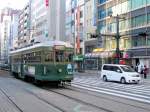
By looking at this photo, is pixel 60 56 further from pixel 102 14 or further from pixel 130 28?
pixel 102 14

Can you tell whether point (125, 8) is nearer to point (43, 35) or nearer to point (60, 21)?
point (60, 21)

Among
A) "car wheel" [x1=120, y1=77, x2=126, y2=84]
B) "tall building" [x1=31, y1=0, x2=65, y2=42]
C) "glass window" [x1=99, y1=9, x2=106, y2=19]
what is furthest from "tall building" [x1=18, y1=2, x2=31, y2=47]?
"car wheel" [x1=120, y1=77, x2=126, y2=84]

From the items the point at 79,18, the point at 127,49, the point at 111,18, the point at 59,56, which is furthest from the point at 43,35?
the point at 59,56

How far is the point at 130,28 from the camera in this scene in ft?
219

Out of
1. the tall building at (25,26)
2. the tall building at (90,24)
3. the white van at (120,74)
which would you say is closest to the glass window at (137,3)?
the tall building at (90,24)

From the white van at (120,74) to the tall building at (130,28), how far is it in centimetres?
1787

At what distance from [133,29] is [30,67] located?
36.5m

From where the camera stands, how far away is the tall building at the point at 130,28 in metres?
61.4

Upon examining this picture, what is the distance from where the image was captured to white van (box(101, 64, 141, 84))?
115 ft

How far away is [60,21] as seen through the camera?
117312 mm

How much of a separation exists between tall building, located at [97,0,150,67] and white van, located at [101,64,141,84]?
17869 millimetres

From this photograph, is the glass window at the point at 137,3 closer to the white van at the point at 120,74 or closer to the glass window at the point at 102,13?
the glass window at the point at 102,13

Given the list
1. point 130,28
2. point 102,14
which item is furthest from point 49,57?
point 102,14

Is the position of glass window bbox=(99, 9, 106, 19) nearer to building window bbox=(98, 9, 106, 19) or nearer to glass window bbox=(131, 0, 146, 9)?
building window bbox=(98, 9, 106, 19)
